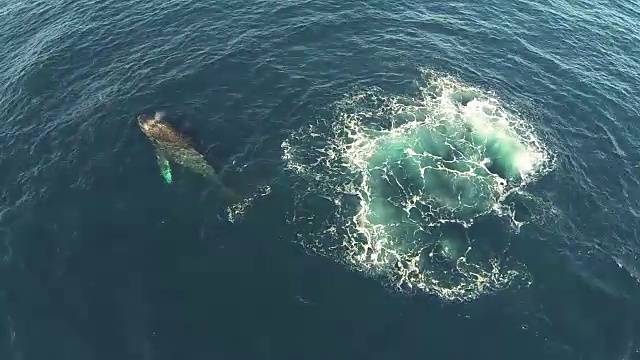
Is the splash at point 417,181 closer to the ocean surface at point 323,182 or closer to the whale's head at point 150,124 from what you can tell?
the ocean surface at point 323,182

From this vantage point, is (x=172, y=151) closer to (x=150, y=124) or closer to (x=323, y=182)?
(x=150, y=124)

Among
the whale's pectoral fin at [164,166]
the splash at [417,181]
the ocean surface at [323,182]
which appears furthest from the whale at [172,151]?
the splash at [417,181]

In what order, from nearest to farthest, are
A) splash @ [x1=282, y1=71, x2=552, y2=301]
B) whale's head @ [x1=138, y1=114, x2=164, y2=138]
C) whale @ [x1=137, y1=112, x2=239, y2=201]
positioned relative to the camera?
splash @ [x1=282, y1=71, x2=552, y2=301] → whale @ [x1=137, y1=112, x2=239, y2=201] → whale's head @ [x1=138, y1=114, x2=164, y2=138]

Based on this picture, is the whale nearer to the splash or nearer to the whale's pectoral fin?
the whale's pectoral fin

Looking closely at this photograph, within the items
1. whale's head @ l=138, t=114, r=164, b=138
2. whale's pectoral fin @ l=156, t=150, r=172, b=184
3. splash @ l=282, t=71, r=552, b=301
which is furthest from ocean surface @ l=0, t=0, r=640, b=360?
whale's head @ l=138, t=114, r=164, b=138

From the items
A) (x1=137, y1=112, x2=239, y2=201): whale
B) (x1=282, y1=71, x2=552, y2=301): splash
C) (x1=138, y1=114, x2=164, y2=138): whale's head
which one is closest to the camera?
(x1=282, y1=71, x2=552, y2=301): splash
